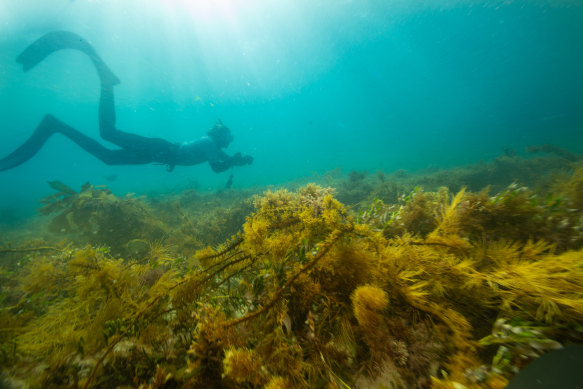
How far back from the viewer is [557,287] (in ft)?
3.72

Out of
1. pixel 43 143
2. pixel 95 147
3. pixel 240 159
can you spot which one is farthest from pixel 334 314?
pixel 43 143

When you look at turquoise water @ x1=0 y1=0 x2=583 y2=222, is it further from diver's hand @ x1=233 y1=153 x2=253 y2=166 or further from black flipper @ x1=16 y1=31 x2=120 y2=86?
diver's hand @ x1=233 y1=153 x2=253 y2=166

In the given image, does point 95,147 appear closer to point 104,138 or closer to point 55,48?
point 104,138

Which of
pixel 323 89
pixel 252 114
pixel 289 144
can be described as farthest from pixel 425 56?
pixel 289 144

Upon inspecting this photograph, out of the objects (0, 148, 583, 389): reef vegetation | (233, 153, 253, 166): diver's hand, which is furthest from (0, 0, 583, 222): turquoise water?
(0, 148, 583, 389): reef vegetation

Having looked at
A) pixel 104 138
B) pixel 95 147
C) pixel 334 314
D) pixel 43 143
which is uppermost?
pixel 104 138

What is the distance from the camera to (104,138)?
976 cm

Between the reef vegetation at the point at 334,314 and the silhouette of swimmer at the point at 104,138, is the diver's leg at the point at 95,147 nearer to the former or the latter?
the silhouette of swimmer at the point at 104,138

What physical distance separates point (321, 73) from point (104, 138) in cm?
7902

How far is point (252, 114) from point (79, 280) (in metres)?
117

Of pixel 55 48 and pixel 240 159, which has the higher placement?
pixel 55 48

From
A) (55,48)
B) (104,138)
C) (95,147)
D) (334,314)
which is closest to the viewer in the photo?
(334,314)

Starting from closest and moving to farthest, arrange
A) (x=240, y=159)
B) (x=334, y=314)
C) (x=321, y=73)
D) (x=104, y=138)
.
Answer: (x=334, y=314)
(x=104, y=138)
(x=240, y=159)
(x=321, y=73)

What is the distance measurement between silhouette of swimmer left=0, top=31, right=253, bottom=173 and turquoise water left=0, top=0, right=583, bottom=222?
1525 centimetres
